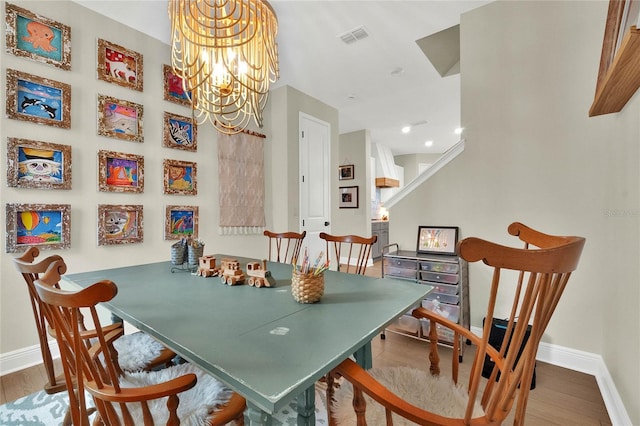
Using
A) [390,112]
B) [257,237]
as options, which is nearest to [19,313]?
[257,237]

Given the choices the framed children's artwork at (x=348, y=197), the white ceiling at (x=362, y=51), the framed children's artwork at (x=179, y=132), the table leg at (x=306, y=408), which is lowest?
the table leg at (x=306, y=408)

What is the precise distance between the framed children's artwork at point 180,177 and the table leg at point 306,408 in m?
2.69

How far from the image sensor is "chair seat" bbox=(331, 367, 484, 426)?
0.92m

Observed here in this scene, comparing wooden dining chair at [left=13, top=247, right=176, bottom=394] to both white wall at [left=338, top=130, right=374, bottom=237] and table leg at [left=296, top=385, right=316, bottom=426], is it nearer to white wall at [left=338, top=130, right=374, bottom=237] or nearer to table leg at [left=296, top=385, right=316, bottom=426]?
table leg at [left=296, top=385, right=316, bottom=426]

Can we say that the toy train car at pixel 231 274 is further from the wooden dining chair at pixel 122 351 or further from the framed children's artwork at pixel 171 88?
the framed children's artwork at pixel 171 88

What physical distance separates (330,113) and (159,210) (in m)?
3.07

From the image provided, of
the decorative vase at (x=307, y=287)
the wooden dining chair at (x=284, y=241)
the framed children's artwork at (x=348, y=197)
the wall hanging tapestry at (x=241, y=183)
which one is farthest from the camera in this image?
the framed children's artwork at (x=348, y=197)

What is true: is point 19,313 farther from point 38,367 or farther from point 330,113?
point 330,113

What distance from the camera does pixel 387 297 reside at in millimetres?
1241

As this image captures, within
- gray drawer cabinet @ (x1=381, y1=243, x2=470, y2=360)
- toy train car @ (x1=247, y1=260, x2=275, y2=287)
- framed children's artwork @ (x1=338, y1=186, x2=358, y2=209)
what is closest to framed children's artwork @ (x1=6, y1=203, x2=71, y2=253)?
toy train car @ (x1=247, y1=260, x2=275, y2=287)

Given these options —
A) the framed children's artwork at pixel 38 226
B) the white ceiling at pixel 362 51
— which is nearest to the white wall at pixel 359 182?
the white ceiling at pixel 362 51

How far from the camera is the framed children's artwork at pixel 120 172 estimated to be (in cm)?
249

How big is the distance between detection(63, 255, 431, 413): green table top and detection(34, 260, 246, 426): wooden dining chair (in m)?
0.12

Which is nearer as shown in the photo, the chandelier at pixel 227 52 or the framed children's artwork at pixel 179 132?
the chandelier at pixel 227 52
